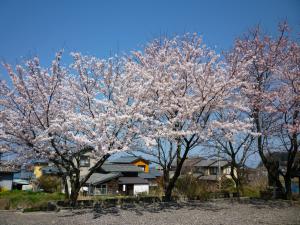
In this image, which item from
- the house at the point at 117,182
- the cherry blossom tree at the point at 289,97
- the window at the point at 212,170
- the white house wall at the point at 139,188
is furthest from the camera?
the window at the point at 212,170

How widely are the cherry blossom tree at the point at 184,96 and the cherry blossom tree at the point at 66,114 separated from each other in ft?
3.08

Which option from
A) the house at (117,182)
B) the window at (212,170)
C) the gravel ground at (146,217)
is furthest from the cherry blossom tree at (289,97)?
the window at (212,170)

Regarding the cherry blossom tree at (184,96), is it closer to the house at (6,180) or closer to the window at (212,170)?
the house at (6,180)

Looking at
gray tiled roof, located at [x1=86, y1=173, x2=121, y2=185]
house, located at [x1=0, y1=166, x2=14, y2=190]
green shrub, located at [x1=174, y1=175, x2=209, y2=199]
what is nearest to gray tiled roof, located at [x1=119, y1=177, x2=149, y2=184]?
gray tiled roof, located at [x1=86, y1=173, x2=121, y2=185]

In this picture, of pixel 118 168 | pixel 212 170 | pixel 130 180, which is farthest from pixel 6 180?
pixel 212 170

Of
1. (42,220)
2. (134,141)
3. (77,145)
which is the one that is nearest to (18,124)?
Answer: (77,145)

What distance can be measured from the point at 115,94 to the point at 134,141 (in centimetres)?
214

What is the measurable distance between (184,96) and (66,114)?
16.8 feet

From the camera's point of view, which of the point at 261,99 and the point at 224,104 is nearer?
the point at 224,104

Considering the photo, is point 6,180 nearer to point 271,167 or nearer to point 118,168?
point 118,168

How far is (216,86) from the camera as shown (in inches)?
444

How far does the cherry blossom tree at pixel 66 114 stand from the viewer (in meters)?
9.62

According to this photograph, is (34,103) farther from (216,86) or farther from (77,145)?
(216,86)

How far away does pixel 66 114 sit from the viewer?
390 inches
